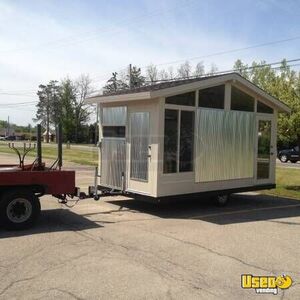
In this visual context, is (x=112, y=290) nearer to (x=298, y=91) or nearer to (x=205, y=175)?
(x=205, y=175)

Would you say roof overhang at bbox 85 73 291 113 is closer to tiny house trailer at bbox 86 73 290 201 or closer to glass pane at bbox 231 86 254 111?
tiny house trailer at bbox 86 73 290 201

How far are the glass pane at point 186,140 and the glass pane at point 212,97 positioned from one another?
0.54m

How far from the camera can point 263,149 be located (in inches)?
563

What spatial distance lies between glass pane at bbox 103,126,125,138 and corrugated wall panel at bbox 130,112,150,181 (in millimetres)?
436


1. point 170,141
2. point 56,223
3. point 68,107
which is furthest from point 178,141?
point 68,107

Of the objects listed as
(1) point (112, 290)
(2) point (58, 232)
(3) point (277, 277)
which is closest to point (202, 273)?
(3) point (277, 277)

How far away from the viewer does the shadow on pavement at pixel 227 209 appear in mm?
11149

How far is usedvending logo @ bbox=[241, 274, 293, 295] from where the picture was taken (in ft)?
20.3

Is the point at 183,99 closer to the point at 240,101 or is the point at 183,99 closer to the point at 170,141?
the point at 170,141

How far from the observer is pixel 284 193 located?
15656mm

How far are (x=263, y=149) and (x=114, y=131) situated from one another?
4538 mm

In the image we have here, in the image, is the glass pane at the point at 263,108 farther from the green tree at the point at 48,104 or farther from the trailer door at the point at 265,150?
the green tree at the point at 48,104

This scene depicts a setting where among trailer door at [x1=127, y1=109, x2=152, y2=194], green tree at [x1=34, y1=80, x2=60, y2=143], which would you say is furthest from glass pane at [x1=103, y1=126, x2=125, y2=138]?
green tree at [x1=34, y1=80, x2=60, y2=143]

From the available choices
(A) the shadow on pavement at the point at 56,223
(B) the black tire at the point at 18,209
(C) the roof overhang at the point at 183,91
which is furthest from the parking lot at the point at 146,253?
(C) the roof overhang at the point at 183,91
